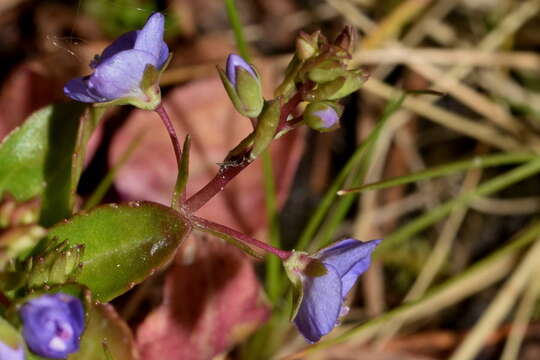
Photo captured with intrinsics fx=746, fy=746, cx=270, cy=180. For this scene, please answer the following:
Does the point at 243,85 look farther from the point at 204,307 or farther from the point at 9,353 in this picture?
the point at 204,307

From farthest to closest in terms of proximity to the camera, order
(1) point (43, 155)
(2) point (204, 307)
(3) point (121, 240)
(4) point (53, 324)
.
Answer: (2) point (204, 307)
(1) point (43, 155)
(3) point (121, 240)
(4) point (53, 324)

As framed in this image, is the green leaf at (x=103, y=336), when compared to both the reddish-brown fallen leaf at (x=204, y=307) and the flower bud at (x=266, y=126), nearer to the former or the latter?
the reddish-brown fallen leaf at (x=204, y=307)

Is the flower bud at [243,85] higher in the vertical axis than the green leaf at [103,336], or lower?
higher

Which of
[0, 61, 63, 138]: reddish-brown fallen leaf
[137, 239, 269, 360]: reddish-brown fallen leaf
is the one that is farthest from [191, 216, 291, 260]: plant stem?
[0, 61, 63, 138]: reddish-brown fallen leaf

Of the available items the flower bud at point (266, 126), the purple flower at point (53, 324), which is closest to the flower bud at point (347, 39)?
the flower bud at point (266, 126)

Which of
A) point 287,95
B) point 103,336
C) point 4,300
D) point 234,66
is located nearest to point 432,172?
point 287,95

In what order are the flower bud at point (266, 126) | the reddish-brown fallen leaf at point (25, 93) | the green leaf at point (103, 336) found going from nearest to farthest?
the flower bud at point (266, 126)
the green leaf at point (103, 336)
the reddish-brown fallen leaf at point (25, 93)
